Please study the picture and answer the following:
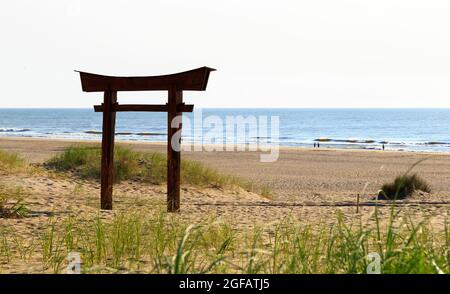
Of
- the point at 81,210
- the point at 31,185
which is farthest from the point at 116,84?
the point at 31,185

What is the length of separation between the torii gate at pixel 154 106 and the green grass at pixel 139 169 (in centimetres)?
459

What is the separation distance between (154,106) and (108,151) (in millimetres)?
1301

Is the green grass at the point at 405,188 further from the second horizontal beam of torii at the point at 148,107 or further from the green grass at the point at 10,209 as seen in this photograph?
the green grass at the point at 10,209

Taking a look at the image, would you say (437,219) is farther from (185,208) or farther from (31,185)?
(31,185)

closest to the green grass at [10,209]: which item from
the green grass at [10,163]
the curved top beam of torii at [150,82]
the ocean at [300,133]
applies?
the curved top beam of torii at [150,82]

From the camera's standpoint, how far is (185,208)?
44.9 feet

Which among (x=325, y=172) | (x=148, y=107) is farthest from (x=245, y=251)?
(x=325, y=172)

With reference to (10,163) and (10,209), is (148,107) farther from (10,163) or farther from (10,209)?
(10,163)

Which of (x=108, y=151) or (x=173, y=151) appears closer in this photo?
(x=173, y=151)

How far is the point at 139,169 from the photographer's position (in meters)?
18.2

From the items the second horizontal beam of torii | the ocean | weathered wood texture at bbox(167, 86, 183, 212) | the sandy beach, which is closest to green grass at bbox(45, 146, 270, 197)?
the sandy beach

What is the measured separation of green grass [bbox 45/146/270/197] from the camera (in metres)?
17.8

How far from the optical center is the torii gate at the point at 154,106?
484 inches
